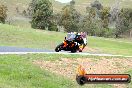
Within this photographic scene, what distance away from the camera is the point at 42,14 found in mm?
83875

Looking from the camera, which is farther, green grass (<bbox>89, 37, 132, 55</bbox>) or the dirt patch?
green grass (<bbox>89, 37, 132, 55</bbox>)

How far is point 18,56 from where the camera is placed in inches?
829

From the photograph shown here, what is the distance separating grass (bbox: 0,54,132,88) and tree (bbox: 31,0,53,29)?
62.8m

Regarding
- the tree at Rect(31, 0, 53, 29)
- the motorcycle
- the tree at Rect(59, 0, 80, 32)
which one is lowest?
the tree at Rect(59, 0, 80, 32)

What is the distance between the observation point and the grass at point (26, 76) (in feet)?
48.8

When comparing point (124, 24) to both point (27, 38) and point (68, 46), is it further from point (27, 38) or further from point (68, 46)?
point (68, 46)

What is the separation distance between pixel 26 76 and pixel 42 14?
6824cm

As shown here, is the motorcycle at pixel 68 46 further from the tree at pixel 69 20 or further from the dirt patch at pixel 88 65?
the tree at pixel 69 20

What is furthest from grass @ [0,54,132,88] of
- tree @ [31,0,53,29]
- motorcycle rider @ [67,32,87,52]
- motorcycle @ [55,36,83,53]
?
tree @ [31,0,53,29]

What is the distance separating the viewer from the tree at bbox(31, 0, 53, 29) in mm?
82938

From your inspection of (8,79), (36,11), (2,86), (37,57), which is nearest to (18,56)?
(37,57)

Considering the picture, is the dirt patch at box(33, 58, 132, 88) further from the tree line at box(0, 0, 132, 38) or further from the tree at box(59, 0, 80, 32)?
the tree at box(59, 0, 80, 32)

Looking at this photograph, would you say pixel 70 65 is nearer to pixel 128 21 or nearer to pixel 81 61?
pixel 81 61

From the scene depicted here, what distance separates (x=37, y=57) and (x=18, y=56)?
117 cm
